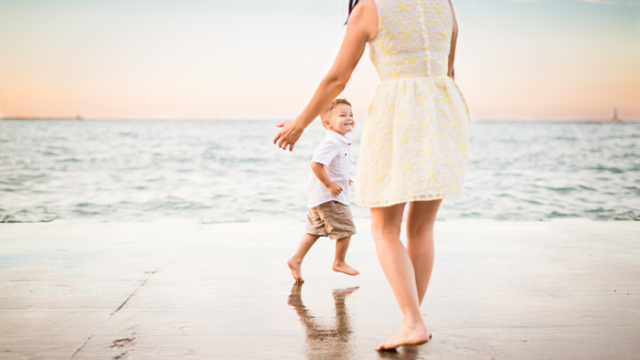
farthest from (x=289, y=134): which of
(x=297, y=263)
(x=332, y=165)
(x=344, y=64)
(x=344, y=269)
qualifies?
(x=344, y=269)

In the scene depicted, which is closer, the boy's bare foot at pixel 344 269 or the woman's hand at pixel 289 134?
the woman's hand at pixel 289 134

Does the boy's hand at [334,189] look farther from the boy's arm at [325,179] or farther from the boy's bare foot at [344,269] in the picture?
the boy's bare foot at [344,269]

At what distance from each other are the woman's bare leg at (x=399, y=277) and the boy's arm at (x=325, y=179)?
0.87m

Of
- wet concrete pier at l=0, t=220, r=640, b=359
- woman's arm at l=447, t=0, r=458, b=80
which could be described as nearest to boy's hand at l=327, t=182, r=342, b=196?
wet concrete pier at l=0, t=220, r=640, b=359

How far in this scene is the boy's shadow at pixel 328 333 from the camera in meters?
1.73

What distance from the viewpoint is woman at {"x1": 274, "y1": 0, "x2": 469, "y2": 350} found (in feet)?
5.50

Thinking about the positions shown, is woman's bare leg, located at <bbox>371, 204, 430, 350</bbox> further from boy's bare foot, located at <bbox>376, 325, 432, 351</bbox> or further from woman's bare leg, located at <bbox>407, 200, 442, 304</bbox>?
woman's bare leg, located at <bbox>407, 200, 442, 304</bbox>

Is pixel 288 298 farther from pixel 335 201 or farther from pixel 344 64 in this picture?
pixel 344 64

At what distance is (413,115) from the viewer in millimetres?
1695

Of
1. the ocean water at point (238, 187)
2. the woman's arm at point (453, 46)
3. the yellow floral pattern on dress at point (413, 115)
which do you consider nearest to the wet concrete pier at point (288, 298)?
the yellow floral pattern on dress at point (413, 115)

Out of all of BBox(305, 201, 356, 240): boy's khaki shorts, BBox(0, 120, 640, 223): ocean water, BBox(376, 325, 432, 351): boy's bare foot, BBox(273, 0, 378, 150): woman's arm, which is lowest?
BBox(0, 120, 640, 223): ocean water

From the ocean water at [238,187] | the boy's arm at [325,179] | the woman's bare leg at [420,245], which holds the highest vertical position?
the boy's arm at [325,179]

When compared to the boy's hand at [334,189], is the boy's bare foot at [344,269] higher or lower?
lower

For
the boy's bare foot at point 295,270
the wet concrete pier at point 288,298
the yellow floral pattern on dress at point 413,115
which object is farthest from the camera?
the boy's bare foot at point 295,270
